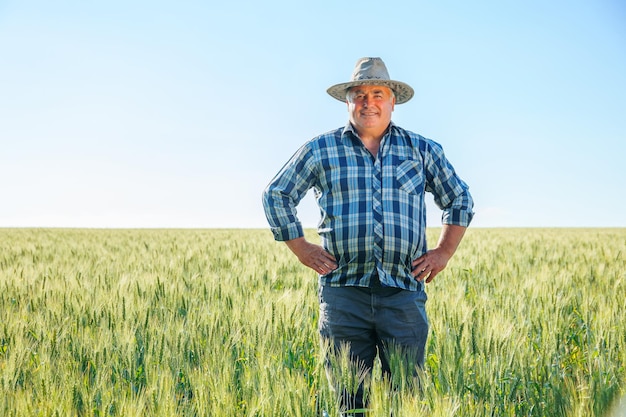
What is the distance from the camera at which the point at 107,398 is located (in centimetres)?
216

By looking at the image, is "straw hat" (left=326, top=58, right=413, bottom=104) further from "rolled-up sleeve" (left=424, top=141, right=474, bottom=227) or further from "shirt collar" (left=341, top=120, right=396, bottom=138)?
"rolled-up sleeve" (left=424, top=141, right=474, bottom=227)

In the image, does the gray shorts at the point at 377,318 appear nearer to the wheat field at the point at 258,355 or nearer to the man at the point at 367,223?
the man at the point at 367,223

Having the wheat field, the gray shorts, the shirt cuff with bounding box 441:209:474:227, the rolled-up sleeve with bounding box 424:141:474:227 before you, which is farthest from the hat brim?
the wheat field

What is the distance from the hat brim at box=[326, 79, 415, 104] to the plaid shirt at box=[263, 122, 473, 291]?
214 millimetres

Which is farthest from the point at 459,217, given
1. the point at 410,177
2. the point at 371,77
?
the point at 371,77

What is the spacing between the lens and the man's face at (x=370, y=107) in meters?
2.67

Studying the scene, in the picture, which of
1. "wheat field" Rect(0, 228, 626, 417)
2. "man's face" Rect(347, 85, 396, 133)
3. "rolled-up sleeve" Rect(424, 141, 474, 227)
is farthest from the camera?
"rolled-up sleeve" Rect(424, 141, 474, 227)

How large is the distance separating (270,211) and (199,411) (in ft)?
3.37

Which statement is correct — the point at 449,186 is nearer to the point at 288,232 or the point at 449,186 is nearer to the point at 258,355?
the point at 288,232

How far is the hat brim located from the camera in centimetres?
274

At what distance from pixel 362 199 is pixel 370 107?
45 cm

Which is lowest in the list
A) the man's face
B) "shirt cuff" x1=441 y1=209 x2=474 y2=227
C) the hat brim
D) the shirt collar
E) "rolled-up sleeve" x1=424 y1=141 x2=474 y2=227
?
"shirt cuff" x1=441 y1=209 x2=474 y2=227

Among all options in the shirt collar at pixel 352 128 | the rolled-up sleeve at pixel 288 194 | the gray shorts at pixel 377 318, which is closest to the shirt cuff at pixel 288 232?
the rolled-up sleeve at pixel 288 194

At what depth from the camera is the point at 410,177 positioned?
2.69m
